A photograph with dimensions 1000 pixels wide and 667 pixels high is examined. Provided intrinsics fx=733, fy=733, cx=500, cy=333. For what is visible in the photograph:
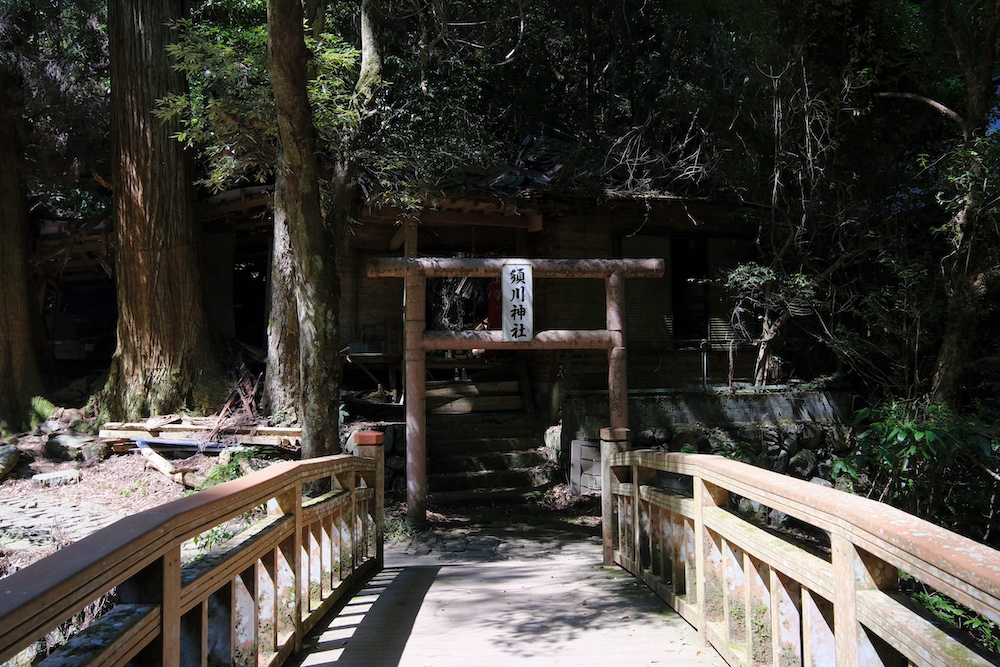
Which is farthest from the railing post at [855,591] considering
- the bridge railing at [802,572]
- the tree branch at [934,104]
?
the tree branch at [934,104]

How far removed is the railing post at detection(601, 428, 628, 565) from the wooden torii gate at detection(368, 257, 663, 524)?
2.29 m

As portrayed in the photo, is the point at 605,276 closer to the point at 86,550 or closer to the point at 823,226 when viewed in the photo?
the point at 823,226

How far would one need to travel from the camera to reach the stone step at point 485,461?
10.5 metres

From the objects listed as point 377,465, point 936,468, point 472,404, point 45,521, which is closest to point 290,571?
point 377,465

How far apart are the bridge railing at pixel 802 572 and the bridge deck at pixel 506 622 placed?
24 cm

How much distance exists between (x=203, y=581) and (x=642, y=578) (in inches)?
138

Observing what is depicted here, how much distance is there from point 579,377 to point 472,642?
7917mm

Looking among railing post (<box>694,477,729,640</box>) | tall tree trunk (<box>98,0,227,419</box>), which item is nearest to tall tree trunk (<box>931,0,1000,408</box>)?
railing post (<box>694,477,729,640</box>)

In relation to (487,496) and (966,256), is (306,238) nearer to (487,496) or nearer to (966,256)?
(487,496)

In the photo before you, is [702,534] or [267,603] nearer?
[267,603]

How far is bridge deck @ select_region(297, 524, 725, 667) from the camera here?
3.74 meters

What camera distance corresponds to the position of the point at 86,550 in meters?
1.84

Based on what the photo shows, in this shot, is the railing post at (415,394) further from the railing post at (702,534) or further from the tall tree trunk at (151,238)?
the railing post at (702,534)

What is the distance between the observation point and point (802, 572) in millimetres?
2768
